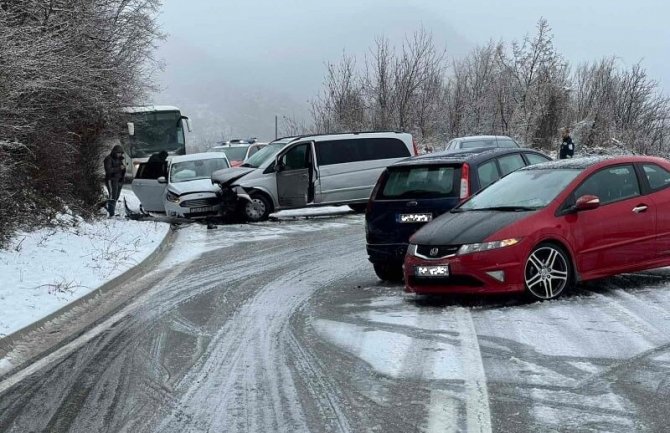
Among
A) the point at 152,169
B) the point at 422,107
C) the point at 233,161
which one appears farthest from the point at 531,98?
the point at 152,169

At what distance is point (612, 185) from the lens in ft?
29.9

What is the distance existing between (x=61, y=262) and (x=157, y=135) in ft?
69.0

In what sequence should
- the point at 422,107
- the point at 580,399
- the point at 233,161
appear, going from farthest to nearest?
the point at 422,107, the point at 233,161, the point at 580,399

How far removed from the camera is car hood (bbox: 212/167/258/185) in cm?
2006

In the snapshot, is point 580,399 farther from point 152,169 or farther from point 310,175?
point 152,169

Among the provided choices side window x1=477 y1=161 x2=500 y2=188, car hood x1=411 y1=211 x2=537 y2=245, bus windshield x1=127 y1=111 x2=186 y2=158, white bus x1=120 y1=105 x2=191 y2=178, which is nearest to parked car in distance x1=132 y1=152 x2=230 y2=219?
white bus x1=120 y1=105 x2=191 y2=178

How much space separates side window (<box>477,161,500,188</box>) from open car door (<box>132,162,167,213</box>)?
12.7 m

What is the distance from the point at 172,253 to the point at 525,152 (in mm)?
6851

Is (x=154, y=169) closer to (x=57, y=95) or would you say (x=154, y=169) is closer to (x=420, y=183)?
(x=57, y=95)

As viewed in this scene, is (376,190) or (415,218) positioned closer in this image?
(415,218)

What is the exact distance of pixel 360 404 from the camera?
529 centimetres

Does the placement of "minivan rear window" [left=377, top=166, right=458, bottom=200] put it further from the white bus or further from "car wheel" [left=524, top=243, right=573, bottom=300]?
the white bus

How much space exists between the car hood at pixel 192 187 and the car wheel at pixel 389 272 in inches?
420

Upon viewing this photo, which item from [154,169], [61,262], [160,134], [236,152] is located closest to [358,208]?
[154,169]
